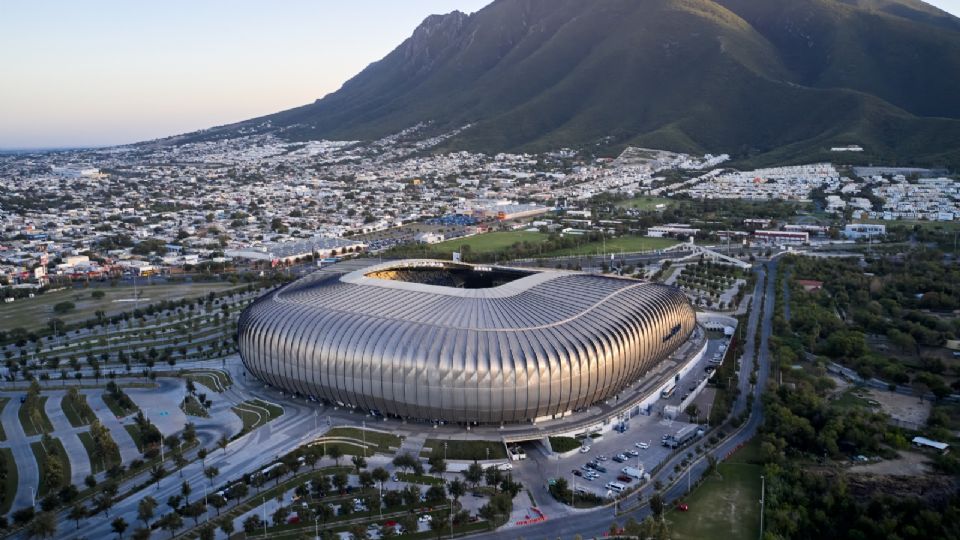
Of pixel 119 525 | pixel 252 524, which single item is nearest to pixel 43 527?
pixel 119 525

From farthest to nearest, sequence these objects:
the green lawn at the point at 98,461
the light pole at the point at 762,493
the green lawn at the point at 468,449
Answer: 1. the green lawn at the point at 98,461
2. the green lawn at the point at 468,449
3. the light pole at the point at 762,493

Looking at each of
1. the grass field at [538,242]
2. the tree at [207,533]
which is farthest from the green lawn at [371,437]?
the grass field at [538,242]

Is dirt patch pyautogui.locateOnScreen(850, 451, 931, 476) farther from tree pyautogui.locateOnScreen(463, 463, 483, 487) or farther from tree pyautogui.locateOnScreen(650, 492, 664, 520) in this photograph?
tree pyautogui.locateOnScreen(463, 463, 483, 487)

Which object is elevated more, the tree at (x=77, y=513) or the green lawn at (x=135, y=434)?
the tree at (x=77, y=513)

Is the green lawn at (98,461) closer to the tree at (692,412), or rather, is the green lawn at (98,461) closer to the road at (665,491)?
the road at (665,491)

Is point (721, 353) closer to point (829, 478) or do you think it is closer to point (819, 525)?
point (829, 478)

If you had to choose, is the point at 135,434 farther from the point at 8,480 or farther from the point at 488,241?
the point at 488,241
